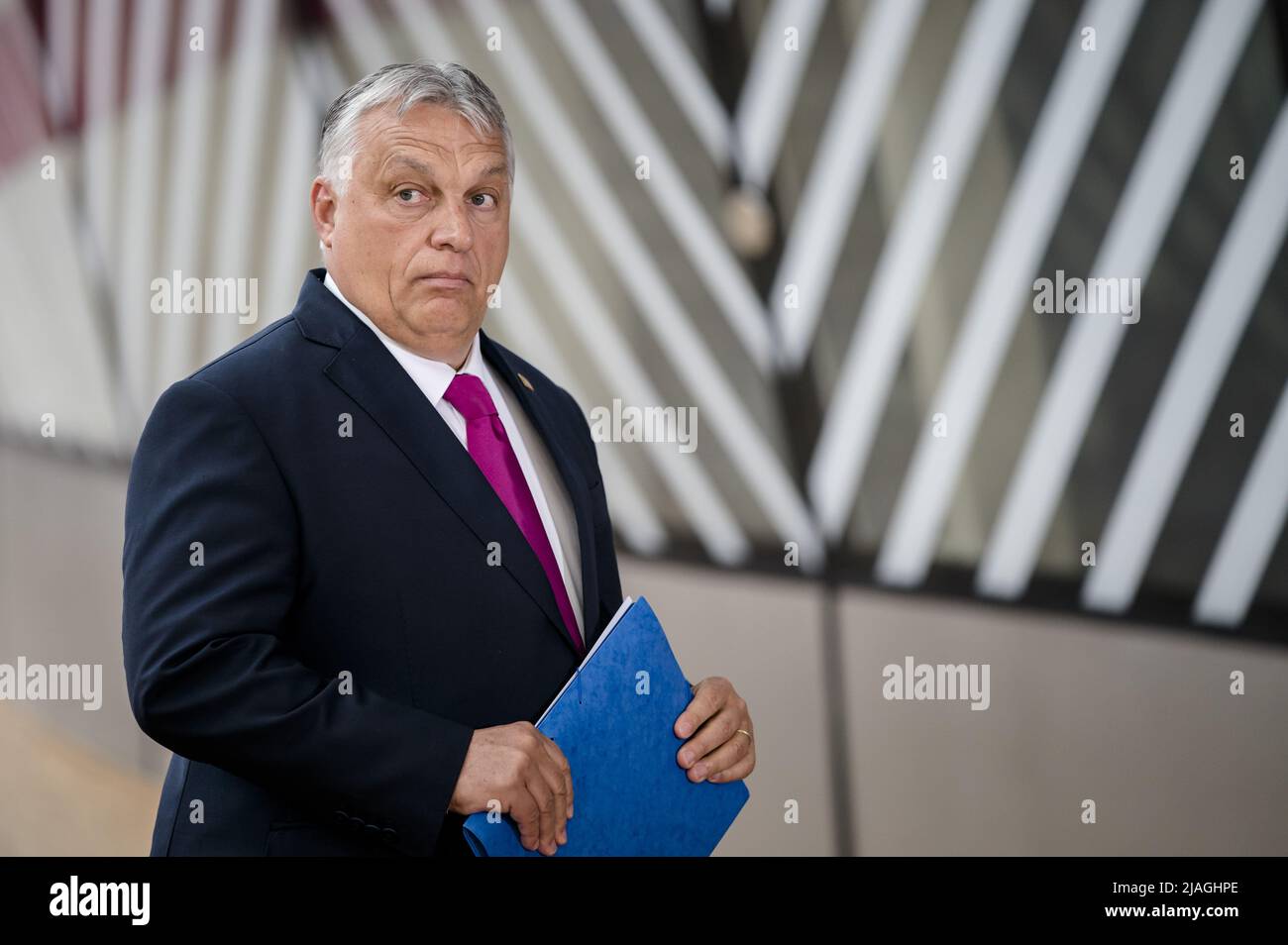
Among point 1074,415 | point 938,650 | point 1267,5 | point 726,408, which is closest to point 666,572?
→ point 726,408

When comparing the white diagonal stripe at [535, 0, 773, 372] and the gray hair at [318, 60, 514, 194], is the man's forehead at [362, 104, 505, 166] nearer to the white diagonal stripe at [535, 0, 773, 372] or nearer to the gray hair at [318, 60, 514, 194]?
the gray hair at [318, 60, 514, 194]

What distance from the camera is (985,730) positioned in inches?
175

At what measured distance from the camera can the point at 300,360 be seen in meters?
1.76

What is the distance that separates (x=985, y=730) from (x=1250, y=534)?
1101 mm

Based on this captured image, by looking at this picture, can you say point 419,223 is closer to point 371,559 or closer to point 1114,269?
point 371,559

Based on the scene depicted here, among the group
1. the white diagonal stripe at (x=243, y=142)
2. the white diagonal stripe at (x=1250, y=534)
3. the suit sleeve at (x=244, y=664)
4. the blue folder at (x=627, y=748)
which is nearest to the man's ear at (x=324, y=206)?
the suit sleeve at (x=244, y=664)

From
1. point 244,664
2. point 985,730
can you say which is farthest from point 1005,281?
point 244,664

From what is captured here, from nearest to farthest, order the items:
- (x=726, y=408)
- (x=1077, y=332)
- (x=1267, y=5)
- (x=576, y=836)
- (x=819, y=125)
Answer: (x=576, y=836) < (x=1267, y=5) < (x=1077, y=332) < (x=819, y=125) < (x=726, y=408)

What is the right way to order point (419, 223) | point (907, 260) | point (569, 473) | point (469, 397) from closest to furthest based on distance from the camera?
point (419, 223) < point (469, 397) < point (569, 473) < point (907, 260)

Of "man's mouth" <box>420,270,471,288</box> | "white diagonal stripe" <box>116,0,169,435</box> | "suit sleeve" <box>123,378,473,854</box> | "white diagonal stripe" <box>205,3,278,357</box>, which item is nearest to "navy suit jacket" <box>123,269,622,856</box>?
"suit sleeve" <box>123,378,473,854</box>

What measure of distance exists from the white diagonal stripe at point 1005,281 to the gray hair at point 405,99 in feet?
10.0

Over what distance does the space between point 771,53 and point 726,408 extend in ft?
4.55

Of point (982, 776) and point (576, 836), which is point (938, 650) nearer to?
point (982, 776)

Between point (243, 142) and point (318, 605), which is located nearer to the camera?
point (318, 605)
